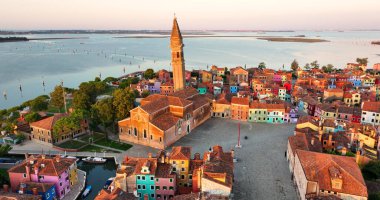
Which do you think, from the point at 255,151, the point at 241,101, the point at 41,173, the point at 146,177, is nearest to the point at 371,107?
the point at 241,101

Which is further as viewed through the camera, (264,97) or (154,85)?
(154,85)

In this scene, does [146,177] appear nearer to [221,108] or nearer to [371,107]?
[221,108]

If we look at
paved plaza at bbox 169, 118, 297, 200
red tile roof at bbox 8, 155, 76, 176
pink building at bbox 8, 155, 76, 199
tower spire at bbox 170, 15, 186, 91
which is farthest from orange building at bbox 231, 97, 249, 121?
pink building at bbox 8, 155, 76, 199

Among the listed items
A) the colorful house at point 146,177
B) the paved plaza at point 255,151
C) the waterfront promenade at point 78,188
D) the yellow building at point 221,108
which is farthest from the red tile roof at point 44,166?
the yellow building at point 221,108

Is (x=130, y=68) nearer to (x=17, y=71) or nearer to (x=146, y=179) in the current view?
(x=17, y=71)

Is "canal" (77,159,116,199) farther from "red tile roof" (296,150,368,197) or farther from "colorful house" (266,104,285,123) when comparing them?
"colorful house" (266,104,285,123)

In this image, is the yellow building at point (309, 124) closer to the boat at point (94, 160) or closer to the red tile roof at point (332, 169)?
the red tile roof at point (332, 169)

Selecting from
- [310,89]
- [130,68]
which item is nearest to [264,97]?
[310,89]
